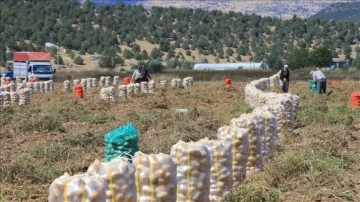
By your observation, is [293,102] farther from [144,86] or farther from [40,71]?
[40,71]

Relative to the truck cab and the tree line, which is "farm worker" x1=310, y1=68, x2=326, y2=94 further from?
the tree line

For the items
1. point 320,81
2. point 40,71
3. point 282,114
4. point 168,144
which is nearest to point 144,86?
point 320,81

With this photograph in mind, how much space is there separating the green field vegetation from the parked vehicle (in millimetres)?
17863

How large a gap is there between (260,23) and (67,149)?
113m

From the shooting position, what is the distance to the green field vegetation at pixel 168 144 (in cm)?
978

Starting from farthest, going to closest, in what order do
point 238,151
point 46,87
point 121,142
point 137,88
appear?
point 46,87 < point 137,88 < point 121,142 < point 238,151

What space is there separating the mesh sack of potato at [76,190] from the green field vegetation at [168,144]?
104 inches

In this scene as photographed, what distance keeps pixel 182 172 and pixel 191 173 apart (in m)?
0.09

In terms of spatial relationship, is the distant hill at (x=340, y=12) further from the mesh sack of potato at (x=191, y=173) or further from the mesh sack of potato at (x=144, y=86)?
the mesh sack of potato at (x=191, y=173)

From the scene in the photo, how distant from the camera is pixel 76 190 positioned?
603 centimetres

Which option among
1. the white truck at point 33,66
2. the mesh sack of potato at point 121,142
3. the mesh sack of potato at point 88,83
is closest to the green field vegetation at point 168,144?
the mesh sack of potato at point 121,142

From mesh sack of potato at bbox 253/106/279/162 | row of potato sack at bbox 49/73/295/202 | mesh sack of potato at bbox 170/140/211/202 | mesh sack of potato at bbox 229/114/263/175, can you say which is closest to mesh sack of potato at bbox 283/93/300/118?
mesh sack of potato at bbox 253/106/279/162

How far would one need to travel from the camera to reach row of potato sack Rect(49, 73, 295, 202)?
20.2 ft

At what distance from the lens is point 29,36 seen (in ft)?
316
